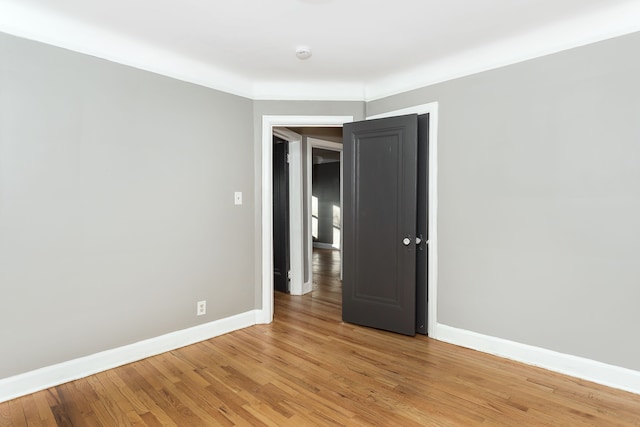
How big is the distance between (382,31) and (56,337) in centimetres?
311

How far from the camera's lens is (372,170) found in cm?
332

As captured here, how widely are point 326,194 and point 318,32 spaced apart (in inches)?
271

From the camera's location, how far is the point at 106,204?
251cm

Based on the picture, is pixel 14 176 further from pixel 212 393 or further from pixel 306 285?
pixel 306 285

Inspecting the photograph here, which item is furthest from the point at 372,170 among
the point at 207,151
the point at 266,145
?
the point at 207,151

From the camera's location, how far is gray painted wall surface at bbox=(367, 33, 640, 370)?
2.22 m

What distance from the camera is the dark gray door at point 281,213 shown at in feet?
15.0

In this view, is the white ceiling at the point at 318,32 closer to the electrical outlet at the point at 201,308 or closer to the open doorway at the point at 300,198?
the open doorway at the point at 300,198

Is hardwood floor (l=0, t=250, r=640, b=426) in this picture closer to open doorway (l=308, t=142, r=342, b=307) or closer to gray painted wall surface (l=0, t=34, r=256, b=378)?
gray painted wall surface (l=0, t=34, r=256, b=378)

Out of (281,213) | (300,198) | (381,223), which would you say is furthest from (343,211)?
(281,213)

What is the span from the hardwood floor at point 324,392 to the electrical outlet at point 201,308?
0.27m

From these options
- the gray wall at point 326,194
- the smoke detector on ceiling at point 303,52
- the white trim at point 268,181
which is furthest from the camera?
the gray wall at point 326,194

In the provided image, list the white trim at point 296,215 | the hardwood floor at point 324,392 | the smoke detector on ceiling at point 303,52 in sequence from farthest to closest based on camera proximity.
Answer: the white trim at point 296,215, the smoke detector on ceiling at point 303,52, the hardwood floor at point 324,392

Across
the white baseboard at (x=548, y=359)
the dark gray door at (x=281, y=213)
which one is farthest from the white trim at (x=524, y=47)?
the white baseboard at (x=548, y=359)
